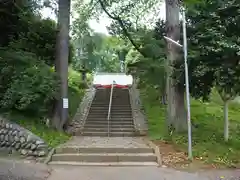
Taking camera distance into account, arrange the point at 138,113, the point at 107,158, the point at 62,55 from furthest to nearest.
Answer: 1. the point at 138,113
2. the point at 62,55
3. the point at 107,158

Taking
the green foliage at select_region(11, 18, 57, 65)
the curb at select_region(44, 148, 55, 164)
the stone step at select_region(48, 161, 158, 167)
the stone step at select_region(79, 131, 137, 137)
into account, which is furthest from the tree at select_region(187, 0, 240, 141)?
the green foliage at select_region(11, 18, 57, 65)

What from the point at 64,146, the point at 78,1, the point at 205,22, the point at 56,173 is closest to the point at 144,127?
the point at 64,146

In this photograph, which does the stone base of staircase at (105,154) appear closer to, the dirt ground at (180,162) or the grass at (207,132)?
the dirt ground at (180,162)

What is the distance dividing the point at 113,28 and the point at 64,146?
29.9 feet

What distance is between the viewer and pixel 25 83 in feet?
39.1

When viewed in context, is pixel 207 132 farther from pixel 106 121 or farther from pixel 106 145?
pixel 106 121

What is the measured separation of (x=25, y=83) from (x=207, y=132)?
6.72 meters

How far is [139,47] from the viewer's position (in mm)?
17328

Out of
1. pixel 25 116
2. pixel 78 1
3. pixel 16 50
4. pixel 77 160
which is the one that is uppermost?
pixel 78 1

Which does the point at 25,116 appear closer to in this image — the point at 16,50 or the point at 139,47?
the point at 16,50

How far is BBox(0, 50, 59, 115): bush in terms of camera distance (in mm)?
11751

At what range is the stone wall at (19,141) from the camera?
32.5 ft

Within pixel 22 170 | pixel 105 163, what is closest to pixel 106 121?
pixel 105 163

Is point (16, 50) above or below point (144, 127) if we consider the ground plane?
above
